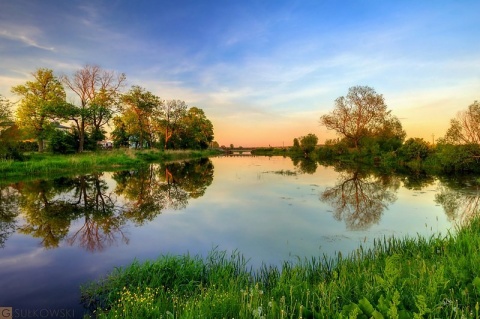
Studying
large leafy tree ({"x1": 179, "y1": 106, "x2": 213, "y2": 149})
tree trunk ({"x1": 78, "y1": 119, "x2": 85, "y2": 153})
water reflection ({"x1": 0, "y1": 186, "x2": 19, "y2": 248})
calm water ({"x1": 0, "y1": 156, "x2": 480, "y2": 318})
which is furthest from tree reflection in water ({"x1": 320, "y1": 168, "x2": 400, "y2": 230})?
large leafy tree ({"x1": 179, "y1": 106, "x2": 213, "y2": 149})

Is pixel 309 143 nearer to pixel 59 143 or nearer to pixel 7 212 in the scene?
pixel 59 143

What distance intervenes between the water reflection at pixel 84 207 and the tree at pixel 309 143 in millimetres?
55804

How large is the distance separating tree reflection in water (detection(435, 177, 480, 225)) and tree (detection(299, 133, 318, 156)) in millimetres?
54022

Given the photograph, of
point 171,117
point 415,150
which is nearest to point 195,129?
point 171,117

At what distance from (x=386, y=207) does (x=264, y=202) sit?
17.9 ft

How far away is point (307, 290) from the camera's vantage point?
12.9ft

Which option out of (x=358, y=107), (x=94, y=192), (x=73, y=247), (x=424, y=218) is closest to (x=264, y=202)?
(x=424, y=218)

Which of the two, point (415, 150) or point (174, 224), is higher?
point (415, 150)

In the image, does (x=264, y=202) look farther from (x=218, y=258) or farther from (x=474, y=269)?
(x=474, y=269)

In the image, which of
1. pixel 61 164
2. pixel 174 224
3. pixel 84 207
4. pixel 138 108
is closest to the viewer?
pixel 174 224

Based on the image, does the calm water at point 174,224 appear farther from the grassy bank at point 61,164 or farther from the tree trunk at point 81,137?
the tree trunk at point 81,137

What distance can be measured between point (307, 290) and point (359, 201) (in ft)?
36.4

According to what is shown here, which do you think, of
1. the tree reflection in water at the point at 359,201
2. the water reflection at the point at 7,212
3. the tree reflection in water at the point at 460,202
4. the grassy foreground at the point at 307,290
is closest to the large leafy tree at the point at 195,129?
the water reflection at the point at 7,212

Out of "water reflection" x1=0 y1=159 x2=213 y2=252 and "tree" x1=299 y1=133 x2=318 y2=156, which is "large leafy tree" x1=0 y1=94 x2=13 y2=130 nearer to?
"water reflection" x1=0 y1=159 x2=213 y2=252
